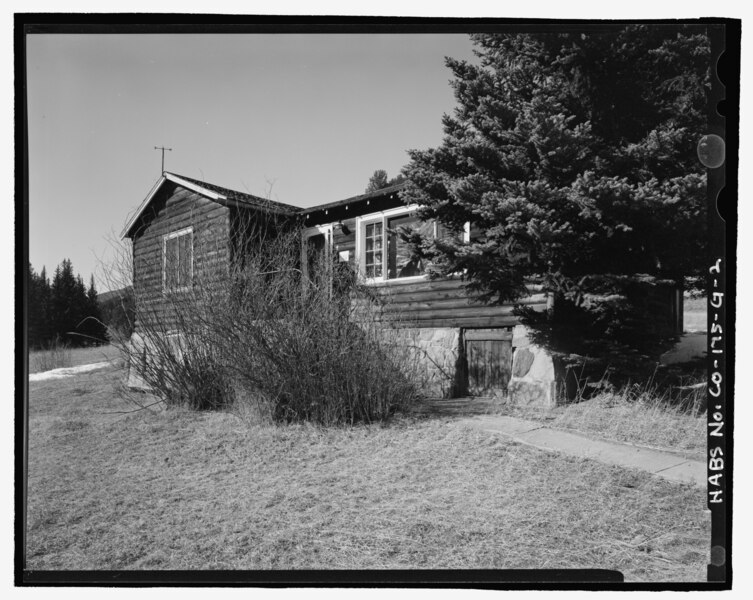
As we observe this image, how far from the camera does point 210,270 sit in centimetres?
568

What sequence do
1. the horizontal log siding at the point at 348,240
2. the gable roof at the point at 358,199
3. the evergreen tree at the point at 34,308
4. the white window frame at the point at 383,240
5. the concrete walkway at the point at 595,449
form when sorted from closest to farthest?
the evergreen tree at the point at 34,308 < the concrete walkway at the point at 595,449 < the gable roof at the point at 358,199 < the white window frame at the point at 383,240 < the horizontal log siding at the point at 348,240

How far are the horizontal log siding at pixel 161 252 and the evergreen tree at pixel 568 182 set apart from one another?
196 cm

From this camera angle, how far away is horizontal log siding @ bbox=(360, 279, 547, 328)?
6.23 m

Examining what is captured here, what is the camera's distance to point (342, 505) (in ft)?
10.4

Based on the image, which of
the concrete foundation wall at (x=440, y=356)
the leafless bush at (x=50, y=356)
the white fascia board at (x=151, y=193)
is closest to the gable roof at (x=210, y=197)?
the white fascia board at (x=151, y=193)

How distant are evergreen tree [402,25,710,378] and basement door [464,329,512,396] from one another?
1.07 metres

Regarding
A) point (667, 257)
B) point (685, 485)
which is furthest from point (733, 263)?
point (667, 257)

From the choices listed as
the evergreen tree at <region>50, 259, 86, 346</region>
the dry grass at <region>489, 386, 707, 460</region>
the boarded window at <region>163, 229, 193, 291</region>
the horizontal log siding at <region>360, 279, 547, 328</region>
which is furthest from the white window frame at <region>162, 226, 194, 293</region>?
the dry grass at <region>489, 386, 707, 460</region>

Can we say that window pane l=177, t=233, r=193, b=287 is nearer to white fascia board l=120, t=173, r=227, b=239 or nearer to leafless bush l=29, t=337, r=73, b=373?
white fascia board l=120, t=173, r=227, b=239

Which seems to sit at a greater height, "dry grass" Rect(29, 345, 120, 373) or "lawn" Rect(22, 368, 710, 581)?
"dry grass" Rect(29, 345, 120, 373)

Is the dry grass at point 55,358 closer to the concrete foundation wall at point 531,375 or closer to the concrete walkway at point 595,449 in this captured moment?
the concrete walkway at point 595,449

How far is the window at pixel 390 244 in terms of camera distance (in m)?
5.61

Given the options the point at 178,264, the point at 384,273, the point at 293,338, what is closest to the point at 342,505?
the point at 293,338

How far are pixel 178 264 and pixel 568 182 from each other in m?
3.78
